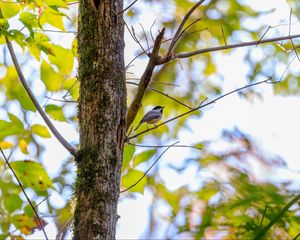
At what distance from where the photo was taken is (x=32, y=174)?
7.22 ft

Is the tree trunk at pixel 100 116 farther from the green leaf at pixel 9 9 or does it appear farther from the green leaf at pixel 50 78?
the green leaf at pixel 50 78

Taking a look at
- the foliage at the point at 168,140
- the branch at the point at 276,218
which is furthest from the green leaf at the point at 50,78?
the branch at the point at 276,218

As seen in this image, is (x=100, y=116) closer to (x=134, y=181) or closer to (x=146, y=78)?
(x=146, y=78)

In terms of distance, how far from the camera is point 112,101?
67.1 inches

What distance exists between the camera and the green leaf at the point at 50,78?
2.33 meters

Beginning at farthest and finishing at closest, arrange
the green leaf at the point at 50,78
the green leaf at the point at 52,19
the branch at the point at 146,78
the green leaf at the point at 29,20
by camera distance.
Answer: the green leaf at the point at 50,78, the green leaf at the point at 52,19, the green leaf at the point at 29,20, the branch at the point at 146,78

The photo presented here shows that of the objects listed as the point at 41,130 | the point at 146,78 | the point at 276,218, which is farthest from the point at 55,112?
the point at 276,218

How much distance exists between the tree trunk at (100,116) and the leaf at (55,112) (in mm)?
424

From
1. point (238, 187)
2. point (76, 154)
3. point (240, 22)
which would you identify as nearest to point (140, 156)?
point (76, 154)

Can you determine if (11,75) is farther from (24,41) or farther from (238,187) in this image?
(238,187)

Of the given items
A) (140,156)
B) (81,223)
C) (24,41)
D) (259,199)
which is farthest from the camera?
(140,156)

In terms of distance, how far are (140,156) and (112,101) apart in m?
0.60

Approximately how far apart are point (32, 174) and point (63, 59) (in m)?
0.48

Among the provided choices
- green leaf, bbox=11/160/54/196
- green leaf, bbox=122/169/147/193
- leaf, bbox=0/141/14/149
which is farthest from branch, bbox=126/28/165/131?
leaf, bbox=0/141/14/149
